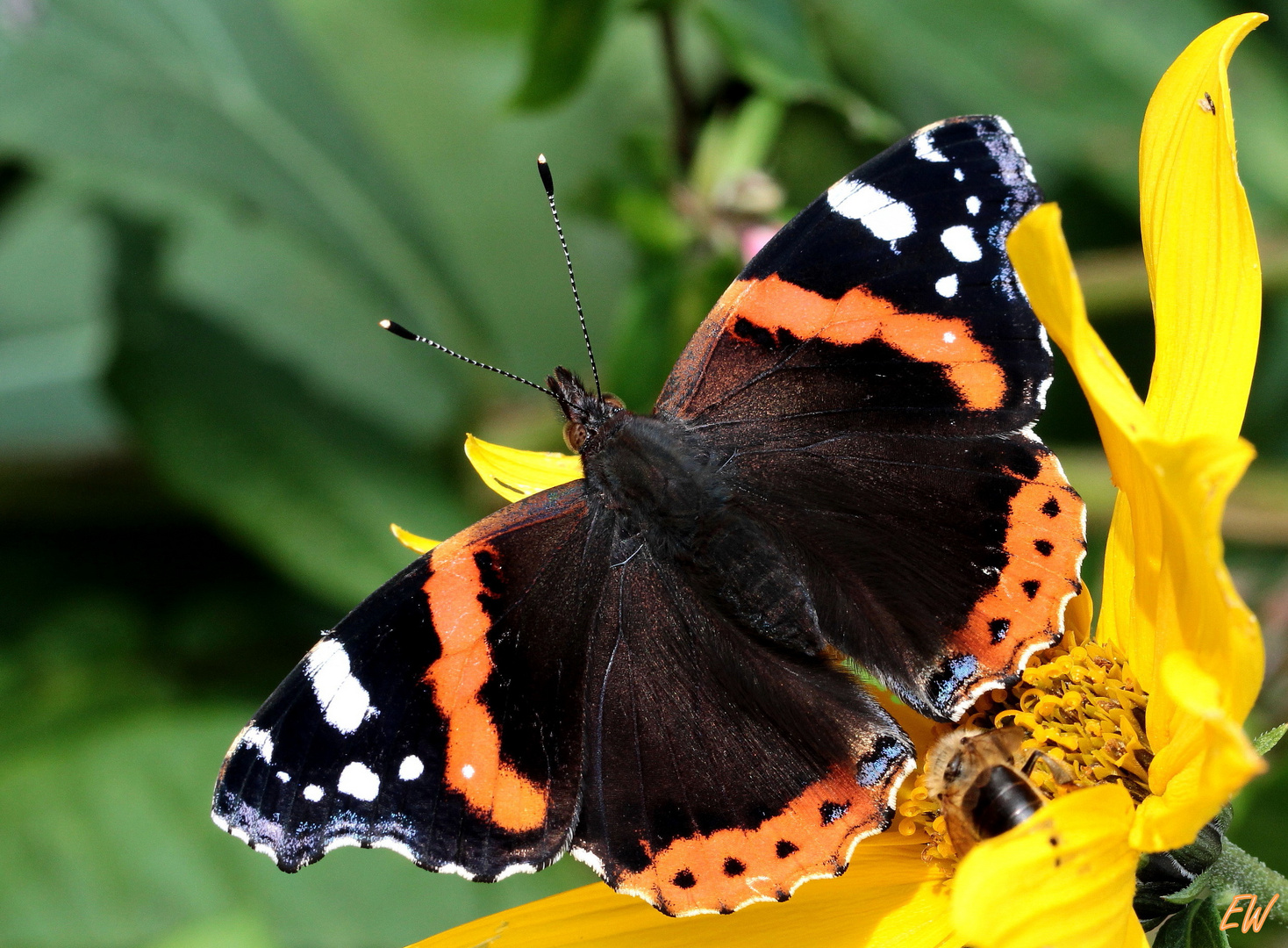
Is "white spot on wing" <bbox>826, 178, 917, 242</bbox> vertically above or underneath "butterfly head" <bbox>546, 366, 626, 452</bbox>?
above

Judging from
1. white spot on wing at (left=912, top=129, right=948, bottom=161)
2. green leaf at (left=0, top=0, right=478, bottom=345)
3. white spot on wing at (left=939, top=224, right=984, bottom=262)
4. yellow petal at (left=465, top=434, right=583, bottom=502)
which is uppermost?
white spot on wing at (left=912, top=129, right=948, bottom=161)

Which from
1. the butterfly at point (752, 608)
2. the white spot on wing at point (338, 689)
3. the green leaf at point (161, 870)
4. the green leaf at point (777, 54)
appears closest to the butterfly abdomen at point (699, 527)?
the butterfly at point (752, 608)

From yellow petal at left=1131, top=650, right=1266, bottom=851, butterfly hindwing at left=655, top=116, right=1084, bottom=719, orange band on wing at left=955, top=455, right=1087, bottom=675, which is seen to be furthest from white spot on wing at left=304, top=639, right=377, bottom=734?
yellow petal at left=1131, top=650, right=1266, bottom=851

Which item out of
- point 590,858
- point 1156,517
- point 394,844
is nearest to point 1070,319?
point 1156,517

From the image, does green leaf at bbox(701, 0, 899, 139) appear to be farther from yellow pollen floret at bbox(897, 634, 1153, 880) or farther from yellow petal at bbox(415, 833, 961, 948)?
yellow petal at bbox(415, 833, 961, 948)

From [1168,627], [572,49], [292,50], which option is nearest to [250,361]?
[292,50]
